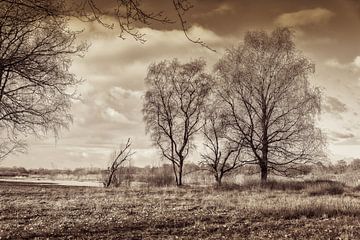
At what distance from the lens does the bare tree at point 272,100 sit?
34.1 metres

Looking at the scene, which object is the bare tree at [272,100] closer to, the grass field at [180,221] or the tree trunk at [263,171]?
the tree trunk at [263,171]

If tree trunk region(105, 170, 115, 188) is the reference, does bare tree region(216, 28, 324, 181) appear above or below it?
above

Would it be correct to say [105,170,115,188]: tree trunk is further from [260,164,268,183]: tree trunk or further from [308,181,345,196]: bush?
[308,181,345,196]: bush

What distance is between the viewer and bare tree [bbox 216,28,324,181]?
112ft

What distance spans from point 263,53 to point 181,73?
10.4 m

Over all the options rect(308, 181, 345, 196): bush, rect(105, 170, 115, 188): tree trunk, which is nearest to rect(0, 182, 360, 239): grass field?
rect(308, 181, 345, 196): bush

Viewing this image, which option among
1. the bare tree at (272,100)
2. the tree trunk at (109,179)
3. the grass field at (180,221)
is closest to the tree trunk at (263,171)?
the bare tree at (272,100)

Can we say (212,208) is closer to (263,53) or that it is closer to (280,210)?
(280,210)

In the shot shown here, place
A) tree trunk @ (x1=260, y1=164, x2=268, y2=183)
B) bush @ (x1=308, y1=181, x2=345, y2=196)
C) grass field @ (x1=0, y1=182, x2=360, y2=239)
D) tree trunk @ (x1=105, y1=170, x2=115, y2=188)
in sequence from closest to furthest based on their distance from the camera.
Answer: grass field @ (x1=0, y1=182, x2=360, y2=239)
bush @ (x1=308, y1=181, x2=345, y2=196)
tree trunk @ (x1=260, y1=164, x2=268, y2=183)
tree trunk @ (x1=105, y1=170, x2=115, y2=188)

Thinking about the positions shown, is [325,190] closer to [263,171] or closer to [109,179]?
[263,171]

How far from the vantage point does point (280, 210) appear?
18.1 meters

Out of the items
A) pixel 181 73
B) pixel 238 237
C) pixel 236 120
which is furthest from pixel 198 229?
pixel 181 73

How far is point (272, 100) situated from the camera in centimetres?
3509

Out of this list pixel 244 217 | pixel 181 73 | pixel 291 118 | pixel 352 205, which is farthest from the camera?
pixel 181 73
